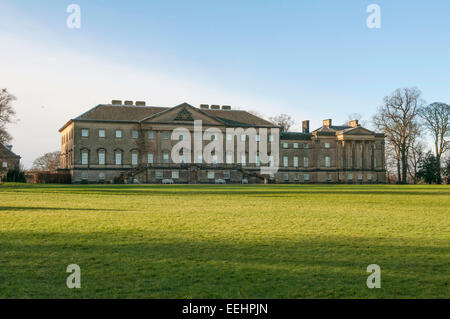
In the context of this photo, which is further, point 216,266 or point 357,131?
point 357,131

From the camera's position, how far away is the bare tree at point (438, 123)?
62409mm

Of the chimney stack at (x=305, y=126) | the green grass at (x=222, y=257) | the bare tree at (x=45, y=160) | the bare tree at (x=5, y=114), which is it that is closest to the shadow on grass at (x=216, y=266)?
the green grass at (x=222, y=257)

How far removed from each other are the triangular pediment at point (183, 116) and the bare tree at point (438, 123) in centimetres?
2900

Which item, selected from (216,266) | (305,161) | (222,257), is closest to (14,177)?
(305,161)

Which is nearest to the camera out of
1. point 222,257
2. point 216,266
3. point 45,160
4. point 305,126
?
point 216,266

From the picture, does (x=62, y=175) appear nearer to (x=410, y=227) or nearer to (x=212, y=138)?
(x=212, y=138)

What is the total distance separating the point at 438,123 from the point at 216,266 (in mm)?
64410

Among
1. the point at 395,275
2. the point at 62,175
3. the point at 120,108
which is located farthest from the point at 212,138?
the point at 395,275

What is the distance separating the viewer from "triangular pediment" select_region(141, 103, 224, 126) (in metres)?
62.7

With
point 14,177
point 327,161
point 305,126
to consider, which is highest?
point 305,126

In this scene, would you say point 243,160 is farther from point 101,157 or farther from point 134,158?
point 101,157

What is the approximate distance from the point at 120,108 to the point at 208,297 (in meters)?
60.8

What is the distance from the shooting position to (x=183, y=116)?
2505 inches

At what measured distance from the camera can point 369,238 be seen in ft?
30.8
